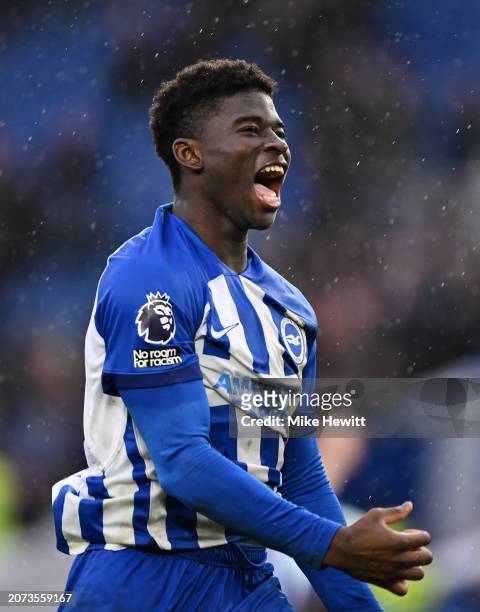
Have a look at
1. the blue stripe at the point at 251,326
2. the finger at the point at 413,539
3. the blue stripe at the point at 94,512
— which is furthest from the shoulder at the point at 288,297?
the finger at the point at 413,539

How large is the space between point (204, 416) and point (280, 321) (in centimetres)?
46

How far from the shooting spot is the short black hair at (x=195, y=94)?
2.75 meters

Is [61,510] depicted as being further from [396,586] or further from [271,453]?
[396,586]

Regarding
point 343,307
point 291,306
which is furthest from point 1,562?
point 291,306

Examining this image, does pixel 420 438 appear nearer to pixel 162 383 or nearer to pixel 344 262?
pixel 344 262

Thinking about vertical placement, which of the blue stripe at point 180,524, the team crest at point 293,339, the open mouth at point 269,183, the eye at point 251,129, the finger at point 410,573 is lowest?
the finger at point 410,573

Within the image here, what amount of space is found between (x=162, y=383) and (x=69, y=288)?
162 inches

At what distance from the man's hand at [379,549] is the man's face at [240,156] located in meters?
0.90

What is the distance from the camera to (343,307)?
6195 millimetres

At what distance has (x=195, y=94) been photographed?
2.77 m

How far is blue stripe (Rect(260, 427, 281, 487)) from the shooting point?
257 cm

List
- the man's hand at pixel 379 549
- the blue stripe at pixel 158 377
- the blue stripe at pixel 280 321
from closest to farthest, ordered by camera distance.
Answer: the man's hand at pixel 379 549
the blue stripe at pixel 158 377
the blue stripe at pixel 280 321

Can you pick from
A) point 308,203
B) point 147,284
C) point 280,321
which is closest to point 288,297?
point 280,321

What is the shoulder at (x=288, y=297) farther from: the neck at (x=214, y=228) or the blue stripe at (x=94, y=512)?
the blue stripe at (x=94, y=512)
